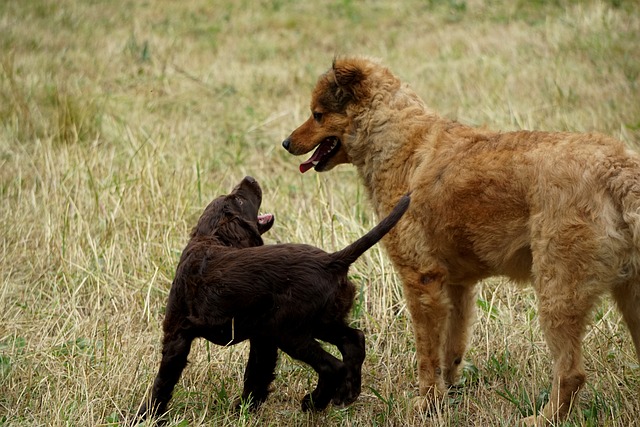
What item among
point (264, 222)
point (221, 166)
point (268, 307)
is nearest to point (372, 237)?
point (268, 307)

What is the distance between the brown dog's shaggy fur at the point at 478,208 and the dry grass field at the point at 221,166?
1.45ft

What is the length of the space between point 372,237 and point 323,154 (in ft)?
4.71

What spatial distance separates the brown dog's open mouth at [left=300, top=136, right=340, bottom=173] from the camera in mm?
5562

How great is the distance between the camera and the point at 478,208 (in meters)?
4.52

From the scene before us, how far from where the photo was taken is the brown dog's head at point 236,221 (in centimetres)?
478

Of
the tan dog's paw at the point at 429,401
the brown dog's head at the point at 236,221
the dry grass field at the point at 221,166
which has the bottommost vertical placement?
the dry grass field at the point at 221,166

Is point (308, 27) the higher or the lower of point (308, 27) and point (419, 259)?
the lower

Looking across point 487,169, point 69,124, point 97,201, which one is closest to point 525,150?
point 487,169

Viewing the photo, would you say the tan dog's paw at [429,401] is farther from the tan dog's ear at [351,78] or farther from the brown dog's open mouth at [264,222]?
the tan dog's ear at [351,78]

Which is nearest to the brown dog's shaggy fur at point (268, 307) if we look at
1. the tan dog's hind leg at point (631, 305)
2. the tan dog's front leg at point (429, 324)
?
the tan dog's front leg at point (429, 324)

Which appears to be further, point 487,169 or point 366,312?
point 366,312

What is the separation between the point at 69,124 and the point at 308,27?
579cm

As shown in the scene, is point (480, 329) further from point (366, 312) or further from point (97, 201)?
point (97, 201)

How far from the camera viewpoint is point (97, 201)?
7059 mm
